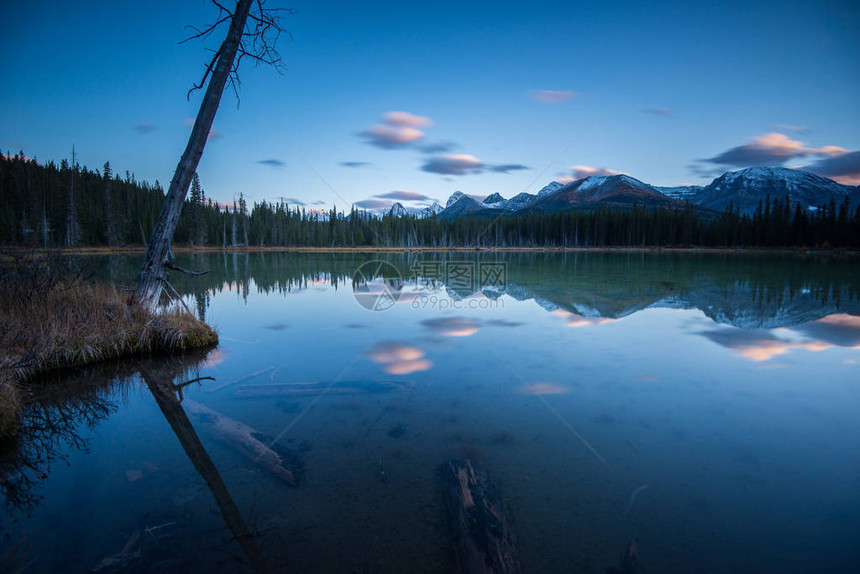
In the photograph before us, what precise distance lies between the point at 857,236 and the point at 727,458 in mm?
107201

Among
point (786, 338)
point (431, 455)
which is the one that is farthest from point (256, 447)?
point (786, 338)

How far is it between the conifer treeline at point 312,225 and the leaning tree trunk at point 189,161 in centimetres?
4862

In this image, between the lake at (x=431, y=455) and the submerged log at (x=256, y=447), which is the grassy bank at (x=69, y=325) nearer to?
the lake at (x=431, y=455)

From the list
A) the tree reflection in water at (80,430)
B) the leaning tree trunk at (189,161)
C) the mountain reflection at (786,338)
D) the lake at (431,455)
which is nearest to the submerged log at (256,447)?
the lake at (431,455)

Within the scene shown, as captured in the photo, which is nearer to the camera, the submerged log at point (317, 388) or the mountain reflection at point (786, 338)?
the submerged log at point (317, 388)

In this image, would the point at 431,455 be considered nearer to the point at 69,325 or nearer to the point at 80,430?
Result: the point at 80,430

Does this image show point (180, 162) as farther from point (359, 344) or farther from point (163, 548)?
point (163, 548)

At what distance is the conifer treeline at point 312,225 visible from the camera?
6219cm

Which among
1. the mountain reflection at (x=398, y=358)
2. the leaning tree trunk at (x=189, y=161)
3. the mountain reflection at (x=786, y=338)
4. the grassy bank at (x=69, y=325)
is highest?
the leaning tree trunk at (x=189, y=161)

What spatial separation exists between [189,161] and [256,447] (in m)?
7.08

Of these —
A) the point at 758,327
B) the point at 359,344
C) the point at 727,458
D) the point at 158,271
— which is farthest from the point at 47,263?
the point at 758,327

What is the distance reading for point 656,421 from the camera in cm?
539

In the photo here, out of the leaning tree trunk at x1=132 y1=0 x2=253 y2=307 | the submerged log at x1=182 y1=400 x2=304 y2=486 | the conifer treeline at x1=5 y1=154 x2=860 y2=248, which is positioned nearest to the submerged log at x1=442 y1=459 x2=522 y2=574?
the submerged log at x1=182 y1=400 x2=304 y2=486

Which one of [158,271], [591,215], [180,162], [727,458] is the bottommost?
[727,458]
